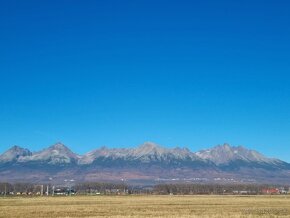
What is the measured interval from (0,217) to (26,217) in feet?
9.77

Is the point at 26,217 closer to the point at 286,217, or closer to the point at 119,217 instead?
the point at 119,217

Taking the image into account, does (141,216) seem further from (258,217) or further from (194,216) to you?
(258,217)

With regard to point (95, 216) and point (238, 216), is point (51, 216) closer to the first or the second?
point (95, 216)

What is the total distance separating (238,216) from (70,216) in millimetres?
18296

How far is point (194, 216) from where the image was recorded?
5672 cm

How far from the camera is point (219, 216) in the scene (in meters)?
56.9

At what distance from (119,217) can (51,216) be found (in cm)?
808

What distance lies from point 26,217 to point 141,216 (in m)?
12.3

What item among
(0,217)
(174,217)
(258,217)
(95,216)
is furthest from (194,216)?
(0,217)

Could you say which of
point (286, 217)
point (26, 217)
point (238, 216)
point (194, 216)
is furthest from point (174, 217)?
point (26, 217)

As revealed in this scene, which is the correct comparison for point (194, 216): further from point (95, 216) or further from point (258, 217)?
point (95, 216)

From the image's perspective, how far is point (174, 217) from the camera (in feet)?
181

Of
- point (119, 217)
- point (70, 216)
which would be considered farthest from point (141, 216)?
point (70, 216)

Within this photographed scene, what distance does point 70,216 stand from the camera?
192ft
